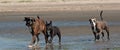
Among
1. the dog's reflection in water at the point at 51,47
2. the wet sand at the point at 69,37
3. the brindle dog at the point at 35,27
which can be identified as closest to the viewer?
the dog's reflection in water at the point at 51,47

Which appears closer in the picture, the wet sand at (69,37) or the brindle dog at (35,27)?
the wet sand at (69,37)

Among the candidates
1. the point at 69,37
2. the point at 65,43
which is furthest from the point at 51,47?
the point at 69,37

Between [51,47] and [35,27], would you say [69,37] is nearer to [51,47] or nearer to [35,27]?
[35,27]

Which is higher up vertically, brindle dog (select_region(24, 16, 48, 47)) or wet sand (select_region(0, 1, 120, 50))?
brindle dog (select_region(24, 16, 48, 47))

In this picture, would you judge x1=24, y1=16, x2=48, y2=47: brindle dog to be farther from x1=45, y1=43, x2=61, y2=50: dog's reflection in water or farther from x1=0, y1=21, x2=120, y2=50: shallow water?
x1=45, y1=43, x2=61, y2=50: dog's reflection in water

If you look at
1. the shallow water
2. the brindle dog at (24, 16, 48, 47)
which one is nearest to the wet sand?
the shallow water

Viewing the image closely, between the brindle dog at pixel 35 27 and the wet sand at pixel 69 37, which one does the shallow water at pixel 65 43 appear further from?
the brindle dog at pixel 35 27

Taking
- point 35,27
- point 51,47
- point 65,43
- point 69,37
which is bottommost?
point 69,37

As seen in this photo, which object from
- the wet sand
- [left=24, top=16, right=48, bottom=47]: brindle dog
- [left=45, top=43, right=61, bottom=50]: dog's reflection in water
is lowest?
the wet sand

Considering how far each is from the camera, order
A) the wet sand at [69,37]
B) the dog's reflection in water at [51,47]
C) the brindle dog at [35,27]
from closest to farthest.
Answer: the dog's reflection in water at [51,47], the wet sand at [69,37], the brindle dog at [35,27]

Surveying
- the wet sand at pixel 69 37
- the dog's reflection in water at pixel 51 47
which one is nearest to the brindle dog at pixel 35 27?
the wet sand at pixel 69 37

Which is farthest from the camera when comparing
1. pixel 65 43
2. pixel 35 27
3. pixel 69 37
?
pixel 69 37

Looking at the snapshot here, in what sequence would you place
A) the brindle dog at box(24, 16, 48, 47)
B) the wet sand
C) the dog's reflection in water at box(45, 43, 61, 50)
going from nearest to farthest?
the dog's reflection in water at box(45, 43, 61, 50) < the wet sand < the brindle dog at box(24, 16, 48, 47)

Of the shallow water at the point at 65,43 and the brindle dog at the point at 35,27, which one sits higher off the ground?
the brindle dog at the point at 35,27
